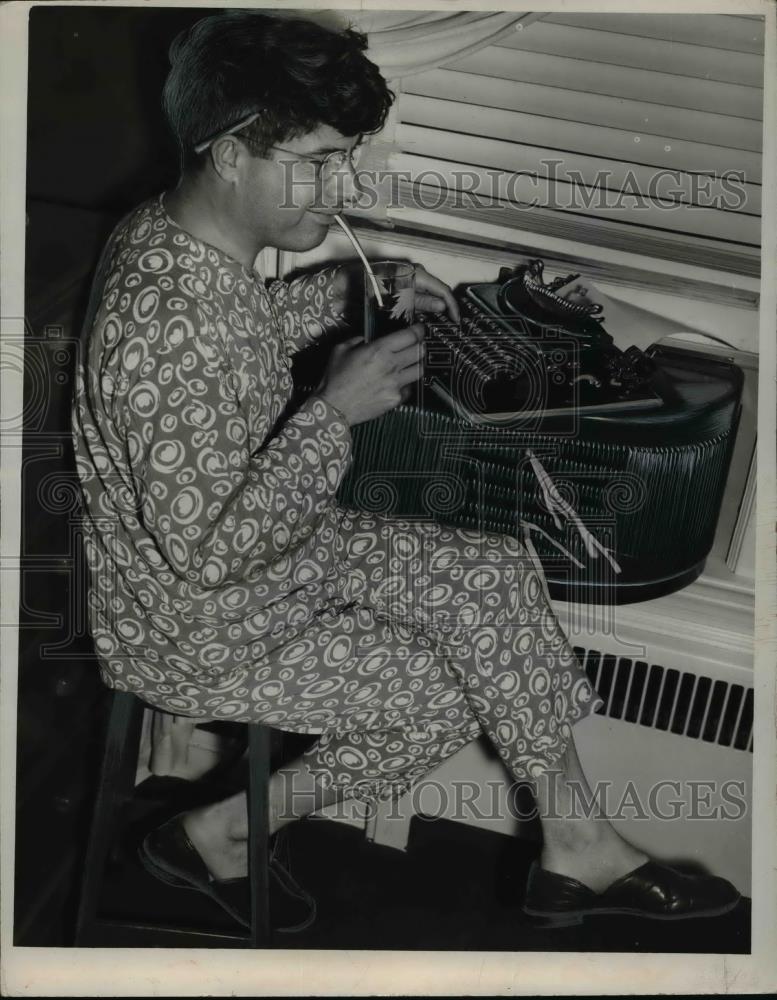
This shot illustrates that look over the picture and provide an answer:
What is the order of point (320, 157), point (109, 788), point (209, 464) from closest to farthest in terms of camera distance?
1. point (209, 464)
2. point (320, 157)
3. point (109, 788)

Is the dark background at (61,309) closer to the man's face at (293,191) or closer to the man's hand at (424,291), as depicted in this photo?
the man's face at (293,191)

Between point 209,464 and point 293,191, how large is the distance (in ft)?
1.57

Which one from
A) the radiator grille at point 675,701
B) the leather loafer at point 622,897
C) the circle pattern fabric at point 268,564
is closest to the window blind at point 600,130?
the circle pattern fabric at point 268,564

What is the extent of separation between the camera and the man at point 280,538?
1573 millimetres

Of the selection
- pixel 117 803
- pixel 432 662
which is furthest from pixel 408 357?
pixel 117 803

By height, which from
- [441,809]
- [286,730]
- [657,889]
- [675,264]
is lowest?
[657,889]

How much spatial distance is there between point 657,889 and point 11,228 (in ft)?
5.60

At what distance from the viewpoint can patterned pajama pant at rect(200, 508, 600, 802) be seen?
68.9 inches

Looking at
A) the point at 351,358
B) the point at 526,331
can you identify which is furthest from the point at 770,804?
the point at 351,358

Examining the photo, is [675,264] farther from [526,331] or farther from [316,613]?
[316,613]

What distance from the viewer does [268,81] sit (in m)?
1.61

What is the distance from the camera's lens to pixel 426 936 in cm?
191

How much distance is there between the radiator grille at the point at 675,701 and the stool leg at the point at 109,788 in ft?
2.76

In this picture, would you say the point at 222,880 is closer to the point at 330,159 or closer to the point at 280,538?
the point at 280,538
